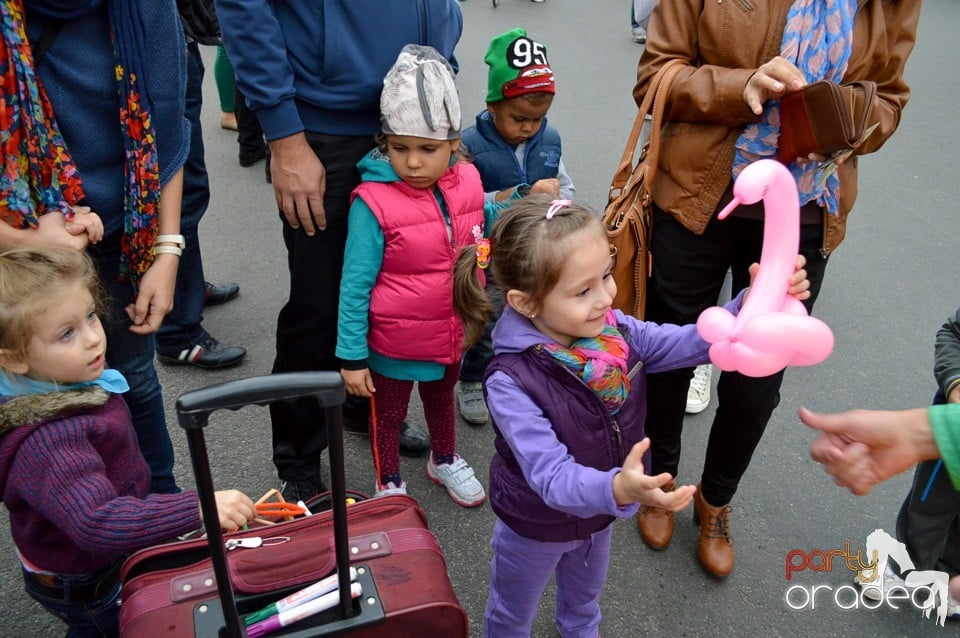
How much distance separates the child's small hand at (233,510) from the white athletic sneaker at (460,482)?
1.42 meters

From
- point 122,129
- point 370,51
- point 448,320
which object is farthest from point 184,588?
point 370,51

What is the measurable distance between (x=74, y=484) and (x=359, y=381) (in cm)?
93

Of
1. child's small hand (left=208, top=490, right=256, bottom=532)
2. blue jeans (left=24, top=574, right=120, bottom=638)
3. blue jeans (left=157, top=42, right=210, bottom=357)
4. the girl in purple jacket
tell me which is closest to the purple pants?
the girl in purple jacket

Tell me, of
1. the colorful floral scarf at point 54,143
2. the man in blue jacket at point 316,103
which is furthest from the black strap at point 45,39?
the man in blue jacket at point 316,103

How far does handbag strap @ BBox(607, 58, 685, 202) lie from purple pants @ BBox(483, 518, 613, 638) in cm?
94

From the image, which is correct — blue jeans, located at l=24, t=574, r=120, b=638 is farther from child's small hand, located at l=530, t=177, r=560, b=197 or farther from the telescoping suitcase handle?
child's small hand, located at l=530, t=177, r=560, b=197

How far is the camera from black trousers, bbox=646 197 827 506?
2148 mm

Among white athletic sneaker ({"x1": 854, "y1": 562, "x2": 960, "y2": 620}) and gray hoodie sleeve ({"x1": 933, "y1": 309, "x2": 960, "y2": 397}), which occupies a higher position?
gray hoodie sleeve ({"x1": 933, "y1": 309, "x2": 960, "y2": 397})

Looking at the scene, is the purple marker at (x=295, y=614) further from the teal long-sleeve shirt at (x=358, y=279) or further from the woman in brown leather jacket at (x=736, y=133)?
the woman in brown leather jacket at (x=736, y=133)

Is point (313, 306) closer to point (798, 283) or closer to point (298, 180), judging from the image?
point (298, 180)

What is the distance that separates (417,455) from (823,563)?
147 cm

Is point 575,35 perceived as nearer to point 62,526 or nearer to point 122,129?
point 122,129

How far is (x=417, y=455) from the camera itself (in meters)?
2.96

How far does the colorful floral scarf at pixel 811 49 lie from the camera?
1.84 meters
